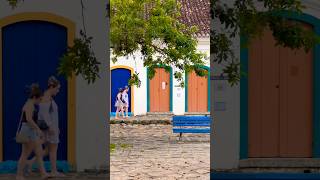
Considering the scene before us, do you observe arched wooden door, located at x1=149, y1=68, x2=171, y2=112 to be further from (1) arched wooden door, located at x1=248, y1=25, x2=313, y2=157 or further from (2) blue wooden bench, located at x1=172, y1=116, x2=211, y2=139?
(1) arched wooden door, located at x1=248, y1=25, x2=313, y2=157

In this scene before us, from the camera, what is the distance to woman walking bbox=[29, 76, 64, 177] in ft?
32.8

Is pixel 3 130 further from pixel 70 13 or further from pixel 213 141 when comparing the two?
pixel 213 141

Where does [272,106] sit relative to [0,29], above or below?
below

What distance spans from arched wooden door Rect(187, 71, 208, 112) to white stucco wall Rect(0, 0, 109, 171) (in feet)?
63.0

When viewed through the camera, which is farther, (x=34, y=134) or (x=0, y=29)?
(x=0, y=29)

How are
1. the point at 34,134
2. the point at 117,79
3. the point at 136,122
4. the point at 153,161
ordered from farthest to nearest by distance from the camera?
the point at 117,79
the point at 136,122
the point at 153,161
the point at 34,134

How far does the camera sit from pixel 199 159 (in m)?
12.7

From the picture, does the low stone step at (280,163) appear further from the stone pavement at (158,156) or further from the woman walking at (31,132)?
the woman walking at (31,132)

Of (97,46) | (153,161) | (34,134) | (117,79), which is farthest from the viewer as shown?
(117,79)

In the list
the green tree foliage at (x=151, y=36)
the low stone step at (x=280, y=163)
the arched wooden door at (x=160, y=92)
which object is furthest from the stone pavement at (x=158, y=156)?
the arched wooden door at (x=160, y=92)

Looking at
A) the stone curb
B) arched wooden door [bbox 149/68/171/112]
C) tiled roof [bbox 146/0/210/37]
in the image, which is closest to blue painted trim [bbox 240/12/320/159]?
the stone curb

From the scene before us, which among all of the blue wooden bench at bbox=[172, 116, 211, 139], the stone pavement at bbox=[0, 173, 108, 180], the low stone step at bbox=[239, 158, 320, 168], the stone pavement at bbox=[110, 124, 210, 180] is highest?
the blue wooden bench at bbox=[172, 116, 211, 139]

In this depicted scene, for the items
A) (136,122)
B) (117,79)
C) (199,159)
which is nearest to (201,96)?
(117,79)

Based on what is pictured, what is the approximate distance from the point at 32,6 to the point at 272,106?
4469mm
